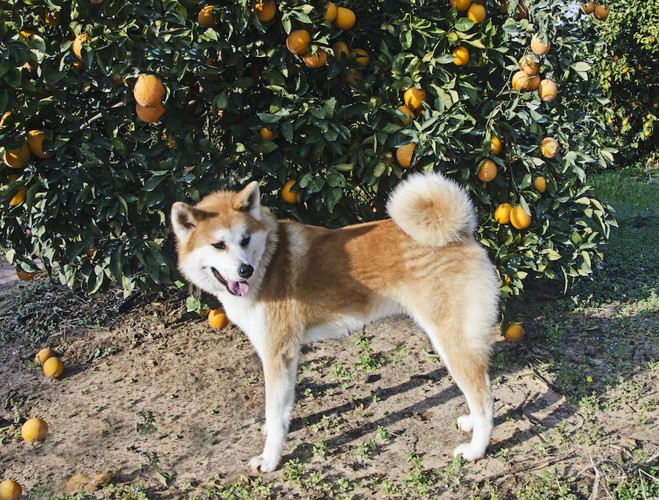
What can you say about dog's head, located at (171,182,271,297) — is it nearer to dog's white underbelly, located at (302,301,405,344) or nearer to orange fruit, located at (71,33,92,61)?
dog's white underbelly, located at (302,301,405,344)

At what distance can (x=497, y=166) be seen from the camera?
4.34 meters

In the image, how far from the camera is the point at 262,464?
3465 mm

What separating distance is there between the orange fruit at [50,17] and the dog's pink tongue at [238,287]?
1.97 m

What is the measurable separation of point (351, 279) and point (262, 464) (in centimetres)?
116

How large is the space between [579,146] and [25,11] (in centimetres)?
380

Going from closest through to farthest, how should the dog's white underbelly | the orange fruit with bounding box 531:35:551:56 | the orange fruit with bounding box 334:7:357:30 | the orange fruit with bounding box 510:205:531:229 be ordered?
the dog's white underbelly < the orange fruit with bounding box 334:7:357:30 < the orange fruit with bounding box 531:35:551:56 < the orange fruit with bounding box 510:205:531:229

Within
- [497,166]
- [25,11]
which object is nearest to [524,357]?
[497,166]

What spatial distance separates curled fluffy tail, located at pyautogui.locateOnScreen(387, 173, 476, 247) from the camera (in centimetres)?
350

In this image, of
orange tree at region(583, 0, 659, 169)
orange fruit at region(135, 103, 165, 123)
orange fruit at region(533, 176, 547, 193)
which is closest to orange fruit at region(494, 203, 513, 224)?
orange fruit at region(533, 176, 547, 193)

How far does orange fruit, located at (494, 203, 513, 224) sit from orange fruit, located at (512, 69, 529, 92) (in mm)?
812

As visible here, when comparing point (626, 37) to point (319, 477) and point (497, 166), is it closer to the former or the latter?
point (497, 166)

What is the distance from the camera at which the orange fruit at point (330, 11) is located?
374cm

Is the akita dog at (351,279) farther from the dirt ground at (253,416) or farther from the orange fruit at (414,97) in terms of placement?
the orange fruit at (414,97)

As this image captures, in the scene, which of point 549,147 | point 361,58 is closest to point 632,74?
point 549,147
